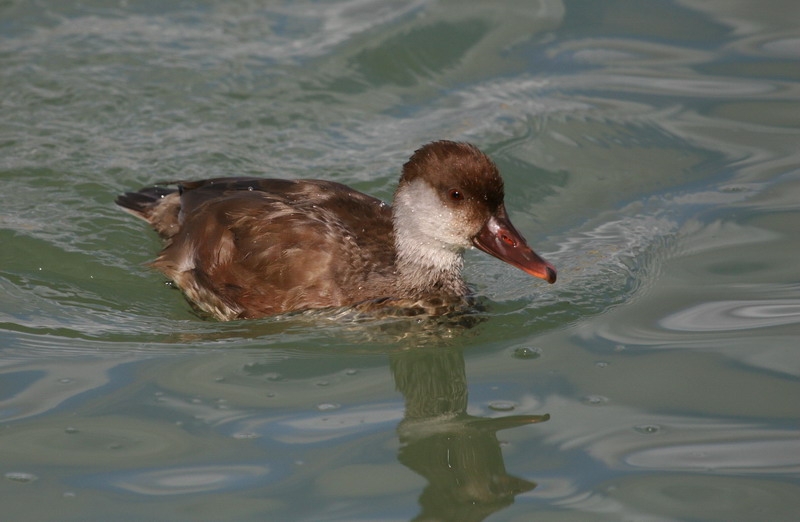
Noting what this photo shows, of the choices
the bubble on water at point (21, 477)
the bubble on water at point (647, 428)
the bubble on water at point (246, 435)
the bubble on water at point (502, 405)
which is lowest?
the bubble on water at point (21, 477)

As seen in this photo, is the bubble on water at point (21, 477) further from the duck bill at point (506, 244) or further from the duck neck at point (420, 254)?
the duck bill at point (506, 244)

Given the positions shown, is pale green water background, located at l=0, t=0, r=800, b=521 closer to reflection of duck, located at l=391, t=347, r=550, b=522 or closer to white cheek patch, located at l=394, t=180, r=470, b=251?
reflection of duck, located at l=391, t=347, r=550, b=522

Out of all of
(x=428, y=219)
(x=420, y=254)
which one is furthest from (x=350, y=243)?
(x=428, y=219)

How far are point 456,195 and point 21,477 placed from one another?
9.75 feet

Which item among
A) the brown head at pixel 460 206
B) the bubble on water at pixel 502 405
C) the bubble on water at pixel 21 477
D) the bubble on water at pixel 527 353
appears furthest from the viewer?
the brown head at pixel 460 206

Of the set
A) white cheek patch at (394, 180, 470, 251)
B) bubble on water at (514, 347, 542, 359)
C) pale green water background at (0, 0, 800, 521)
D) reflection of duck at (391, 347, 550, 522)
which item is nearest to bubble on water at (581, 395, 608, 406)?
pale green water background at (0, 0, 800, 521)

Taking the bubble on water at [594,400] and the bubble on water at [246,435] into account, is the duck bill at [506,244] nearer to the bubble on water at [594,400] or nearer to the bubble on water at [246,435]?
the bubble on water at [594,400]

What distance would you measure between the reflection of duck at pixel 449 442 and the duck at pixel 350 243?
0.70 metres

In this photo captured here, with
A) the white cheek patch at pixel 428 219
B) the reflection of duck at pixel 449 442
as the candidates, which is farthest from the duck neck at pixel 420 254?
the reflection of duck at pixel 449 442

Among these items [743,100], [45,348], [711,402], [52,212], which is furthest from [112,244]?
[743,100]

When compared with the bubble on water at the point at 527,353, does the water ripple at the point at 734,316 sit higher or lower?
higher

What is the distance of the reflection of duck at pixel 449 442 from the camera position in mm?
4871

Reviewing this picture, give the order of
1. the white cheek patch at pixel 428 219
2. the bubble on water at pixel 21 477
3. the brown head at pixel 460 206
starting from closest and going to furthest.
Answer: the bubble on water at pixel 21 477
the brown head at pixel 460 206
the white cheek patch at pixel 428 219

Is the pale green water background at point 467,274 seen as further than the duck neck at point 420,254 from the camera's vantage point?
No
